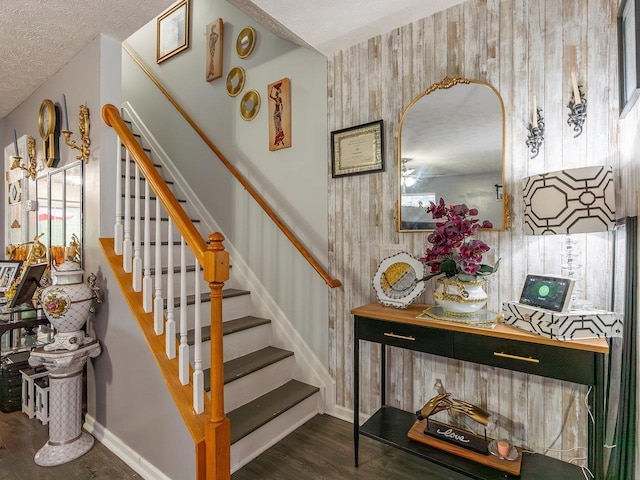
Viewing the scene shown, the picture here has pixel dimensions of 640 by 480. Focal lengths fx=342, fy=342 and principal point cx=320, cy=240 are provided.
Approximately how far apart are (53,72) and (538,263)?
3.43 m

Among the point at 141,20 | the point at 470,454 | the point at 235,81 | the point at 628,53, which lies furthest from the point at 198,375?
the point at 235,81

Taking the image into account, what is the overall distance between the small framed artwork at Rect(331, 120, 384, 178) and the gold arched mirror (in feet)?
0.49

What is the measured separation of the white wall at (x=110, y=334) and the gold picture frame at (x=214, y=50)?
1.06 m

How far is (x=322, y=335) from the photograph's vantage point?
2445mm

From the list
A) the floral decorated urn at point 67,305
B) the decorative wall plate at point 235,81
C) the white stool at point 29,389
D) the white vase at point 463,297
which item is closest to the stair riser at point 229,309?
the floral decorated urn at point 67,305

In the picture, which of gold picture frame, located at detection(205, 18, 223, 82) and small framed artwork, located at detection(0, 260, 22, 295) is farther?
gold picture frame, located at detection(205, 18, 223, 82)

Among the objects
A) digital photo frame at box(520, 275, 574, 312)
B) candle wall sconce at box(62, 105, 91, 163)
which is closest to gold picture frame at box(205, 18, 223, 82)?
candle wall sconce at box(62, 105, 91, 163)

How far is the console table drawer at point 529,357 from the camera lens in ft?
4.17

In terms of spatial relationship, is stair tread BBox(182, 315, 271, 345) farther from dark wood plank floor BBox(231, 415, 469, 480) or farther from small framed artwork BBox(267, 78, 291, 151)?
small framed artwork BBox(267, 78, 291, 151)

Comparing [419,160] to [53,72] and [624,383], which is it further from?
[53,72]

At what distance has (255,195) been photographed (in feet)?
9.04

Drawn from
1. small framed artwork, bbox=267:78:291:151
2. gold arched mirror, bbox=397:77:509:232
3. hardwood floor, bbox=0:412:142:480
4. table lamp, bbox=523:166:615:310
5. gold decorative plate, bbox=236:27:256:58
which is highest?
Result: gold decorative plate, bbox=236:27:256:58

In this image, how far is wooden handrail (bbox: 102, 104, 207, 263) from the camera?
1.54 m

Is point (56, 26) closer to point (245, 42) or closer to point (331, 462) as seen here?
point (245, 42)
